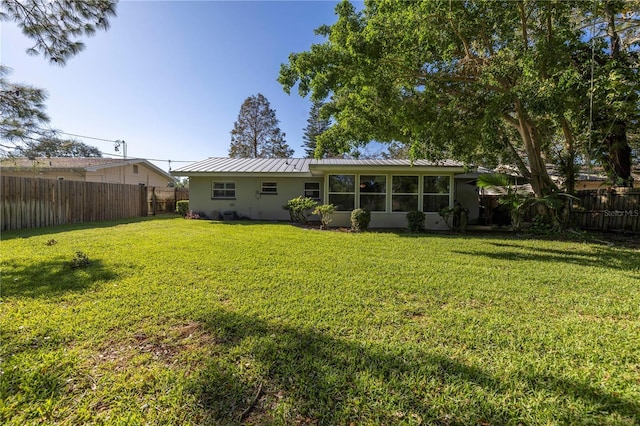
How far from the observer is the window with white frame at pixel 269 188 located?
15500 mm

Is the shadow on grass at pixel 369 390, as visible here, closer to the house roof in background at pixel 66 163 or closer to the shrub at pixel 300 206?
the house roof in background at pixel 66 163

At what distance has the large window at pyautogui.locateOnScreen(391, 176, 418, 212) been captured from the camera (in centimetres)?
1228

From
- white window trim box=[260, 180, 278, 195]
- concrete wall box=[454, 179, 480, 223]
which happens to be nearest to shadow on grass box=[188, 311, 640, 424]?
white window trim box=[260, 180, 278, 195]

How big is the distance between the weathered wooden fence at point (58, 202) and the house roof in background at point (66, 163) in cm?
92

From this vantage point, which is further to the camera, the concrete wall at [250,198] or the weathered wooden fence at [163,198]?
the weathered wooden fence at [163,198]

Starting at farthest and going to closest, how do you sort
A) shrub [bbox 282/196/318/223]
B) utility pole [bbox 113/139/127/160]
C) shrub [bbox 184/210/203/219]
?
utility pole [bbox 113/139/127/160], shrub [bbox 184/210/203/219], shrub [bbox 282/196/318/223]

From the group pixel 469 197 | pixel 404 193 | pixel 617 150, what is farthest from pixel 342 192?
pixel 617 150

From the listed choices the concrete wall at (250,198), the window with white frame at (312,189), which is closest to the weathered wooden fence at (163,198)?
the concrete wall at (250,198)

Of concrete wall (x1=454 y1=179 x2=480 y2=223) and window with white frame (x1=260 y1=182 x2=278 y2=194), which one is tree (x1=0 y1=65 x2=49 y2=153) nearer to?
window with white frame (x1=260 y1=182 x2=278 y2=194)

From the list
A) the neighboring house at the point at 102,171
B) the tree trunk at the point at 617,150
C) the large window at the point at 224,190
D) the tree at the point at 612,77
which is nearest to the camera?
the tree at the point at 612,77

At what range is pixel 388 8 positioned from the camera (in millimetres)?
8125

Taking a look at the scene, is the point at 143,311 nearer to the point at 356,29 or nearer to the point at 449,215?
the point at 356,29

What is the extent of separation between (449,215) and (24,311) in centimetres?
1199

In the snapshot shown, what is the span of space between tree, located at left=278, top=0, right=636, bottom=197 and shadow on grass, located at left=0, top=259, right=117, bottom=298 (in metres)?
6.38
